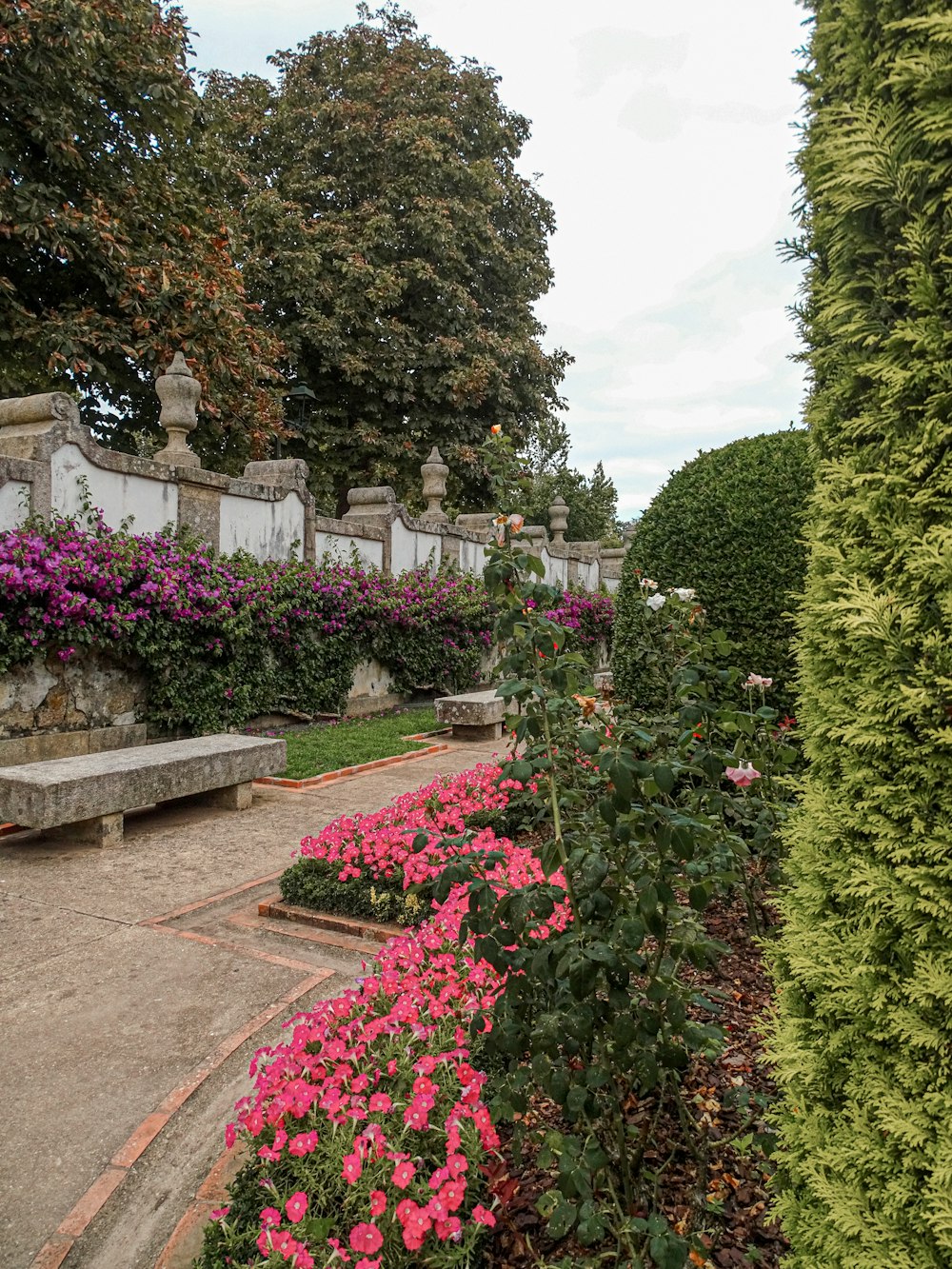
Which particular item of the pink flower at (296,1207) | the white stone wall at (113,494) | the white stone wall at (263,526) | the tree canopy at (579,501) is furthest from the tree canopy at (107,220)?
the tree canopy at (579,501)

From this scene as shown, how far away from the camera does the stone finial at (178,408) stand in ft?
27.6

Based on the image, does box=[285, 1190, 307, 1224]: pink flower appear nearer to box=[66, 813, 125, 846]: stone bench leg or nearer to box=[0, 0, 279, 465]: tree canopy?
box=[66, 813, 125, 846]: stone bench leg

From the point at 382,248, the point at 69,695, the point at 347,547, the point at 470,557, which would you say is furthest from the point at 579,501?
the point at 69,695

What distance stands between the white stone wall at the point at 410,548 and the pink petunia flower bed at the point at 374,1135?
936 cm

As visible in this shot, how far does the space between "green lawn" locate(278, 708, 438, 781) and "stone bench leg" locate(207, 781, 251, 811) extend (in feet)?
2.45

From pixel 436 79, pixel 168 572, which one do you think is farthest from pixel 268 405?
pixel 436 79

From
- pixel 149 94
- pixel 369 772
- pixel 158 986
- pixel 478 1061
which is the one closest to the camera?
pixel 478 1061

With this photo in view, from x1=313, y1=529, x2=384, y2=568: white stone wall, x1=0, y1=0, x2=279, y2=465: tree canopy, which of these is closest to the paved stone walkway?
x1=313, y1=529, x2=384, y2=568: white stone wall

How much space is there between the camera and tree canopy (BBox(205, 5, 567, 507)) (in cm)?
1647

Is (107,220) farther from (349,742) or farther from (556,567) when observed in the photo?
(556,567)

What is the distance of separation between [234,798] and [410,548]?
22.2 feet

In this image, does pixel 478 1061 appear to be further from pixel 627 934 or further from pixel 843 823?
pixel 843 823

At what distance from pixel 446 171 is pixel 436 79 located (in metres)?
2.57

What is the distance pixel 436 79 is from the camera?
17.9 meters
